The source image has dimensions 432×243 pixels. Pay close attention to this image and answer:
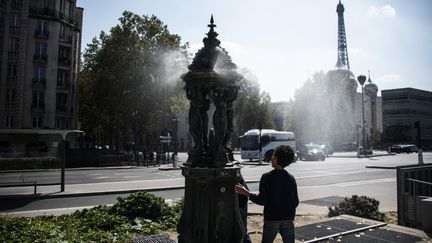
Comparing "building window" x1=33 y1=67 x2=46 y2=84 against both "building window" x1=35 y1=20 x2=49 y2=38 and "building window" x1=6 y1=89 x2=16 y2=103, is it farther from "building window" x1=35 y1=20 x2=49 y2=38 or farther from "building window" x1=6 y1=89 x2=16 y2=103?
"building window" x1=35 y1=20 x2=49 y2=38

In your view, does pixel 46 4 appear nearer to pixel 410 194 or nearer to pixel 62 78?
pixel 62 78

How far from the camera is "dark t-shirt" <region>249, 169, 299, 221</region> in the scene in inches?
151

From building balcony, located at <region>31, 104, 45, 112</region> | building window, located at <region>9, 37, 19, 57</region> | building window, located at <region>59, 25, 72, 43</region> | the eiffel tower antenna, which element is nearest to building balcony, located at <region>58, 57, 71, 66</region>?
building window, located at <region>59, 25, 72, 43</region>

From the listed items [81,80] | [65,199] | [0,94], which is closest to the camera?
[65,199]

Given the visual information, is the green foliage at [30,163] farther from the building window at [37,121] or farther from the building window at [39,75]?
the building window at [39,75]

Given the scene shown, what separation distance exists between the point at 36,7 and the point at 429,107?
352 feet

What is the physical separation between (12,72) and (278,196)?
134 ft

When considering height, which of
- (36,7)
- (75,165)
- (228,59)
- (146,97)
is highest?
(36,7)

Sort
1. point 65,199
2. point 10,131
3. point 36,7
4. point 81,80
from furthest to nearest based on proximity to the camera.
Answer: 1. point 81,80
2. point 36,7
3. point 10,131
4. point 65,199

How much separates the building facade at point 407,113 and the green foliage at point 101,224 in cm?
8797

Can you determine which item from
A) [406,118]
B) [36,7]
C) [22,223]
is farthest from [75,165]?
[406,118]

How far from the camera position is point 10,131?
12.9 metres

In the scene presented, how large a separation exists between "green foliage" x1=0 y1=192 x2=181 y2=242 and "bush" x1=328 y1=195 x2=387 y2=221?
409 centimetres

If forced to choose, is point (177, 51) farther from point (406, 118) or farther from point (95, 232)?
point (406, 118)
